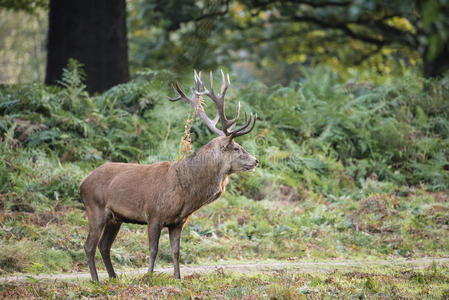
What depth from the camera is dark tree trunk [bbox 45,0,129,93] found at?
622 inches

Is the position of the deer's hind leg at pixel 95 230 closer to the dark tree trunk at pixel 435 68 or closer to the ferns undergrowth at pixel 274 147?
the ferns undergrowth at pixel 274 147

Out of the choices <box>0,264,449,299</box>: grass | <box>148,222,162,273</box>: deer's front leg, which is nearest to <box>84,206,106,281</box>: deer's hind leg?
<box>0,264,449,299</box>: grass

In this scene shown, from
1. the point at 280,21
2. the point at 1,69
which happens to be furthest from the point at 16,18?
the point at 280,21

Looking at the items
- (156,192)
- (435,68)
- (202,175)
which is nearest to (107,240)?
(156,192)

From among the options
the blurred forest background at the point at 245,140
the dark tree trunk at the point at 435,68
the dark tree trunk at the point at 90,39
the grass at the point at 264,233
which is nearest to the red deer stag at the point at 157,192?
the grass at the point at 264,233

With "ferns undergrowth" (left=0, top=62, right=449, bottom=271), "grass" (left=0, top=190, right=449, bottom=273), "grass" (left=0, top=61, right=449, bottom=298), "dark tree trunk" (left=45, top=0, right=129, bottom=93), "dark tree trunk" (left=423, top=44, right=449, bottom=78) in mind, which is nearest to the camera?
"grass" (left=0, top=190, right=449, bottom=273)

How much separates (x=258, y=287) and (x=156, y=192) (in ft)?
6.55

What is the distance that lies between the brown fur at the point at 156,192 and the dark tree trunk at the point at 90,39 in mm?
7978

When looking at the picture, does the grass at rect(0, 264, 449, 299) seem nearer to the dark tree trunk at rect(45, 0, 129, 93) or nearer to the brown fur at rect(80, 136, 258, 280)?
the brown fur at rect(80, 136, 258, 280)

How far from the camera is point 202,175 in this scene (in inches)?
326

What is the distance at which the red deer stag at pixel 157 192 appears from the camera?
807cm

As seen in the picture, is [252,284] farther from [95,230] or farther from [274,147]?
[274,147]

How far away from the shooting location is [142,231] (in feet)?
36.3

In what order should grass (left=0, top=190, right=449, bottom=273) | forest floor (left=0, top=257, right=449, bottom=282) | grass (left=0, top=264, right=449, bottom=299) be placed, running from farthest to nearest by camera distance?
1. grass (left=0, top=190, right=449, bottom=273)
2. forest floor (left=0, top=257, right=449, bottom=282)
3. grass (left=0, top=264, right=449, bottom=299)
